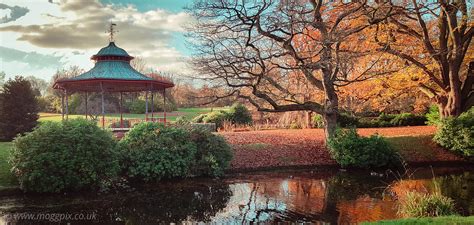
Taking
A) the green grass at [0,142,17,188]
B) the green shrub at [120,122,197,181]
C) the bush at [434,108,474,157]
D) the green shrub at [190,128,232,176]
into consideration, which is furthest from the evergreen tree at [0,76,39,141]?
the bush at [434,108,474,157]

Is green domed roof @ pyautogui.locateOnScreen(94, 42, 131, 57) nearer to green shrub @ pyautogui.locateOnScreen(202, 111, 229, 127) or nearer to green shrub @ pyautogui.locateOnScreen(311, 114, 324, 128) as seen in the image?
green shrub @ pyautogui.locateOnScreen(202, 111, 229, 127)

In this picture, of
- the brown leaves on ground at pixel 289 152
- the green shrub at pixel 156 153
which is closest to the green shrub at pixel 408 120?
the brown leaves on ground at pixel 289 152

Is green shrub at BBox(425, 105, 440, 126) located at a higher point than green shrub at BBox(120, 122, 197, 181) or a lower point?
higher

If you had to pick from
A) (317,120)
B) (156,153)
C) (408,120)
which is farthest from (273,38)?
(408,120)

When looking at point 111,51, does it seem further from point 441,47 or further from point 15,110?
point 441,47

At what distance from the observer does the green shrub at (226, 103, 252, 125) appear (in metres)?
26.2

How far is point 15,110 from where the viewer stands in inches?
706

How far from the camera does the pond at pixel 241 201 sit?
8.52 m

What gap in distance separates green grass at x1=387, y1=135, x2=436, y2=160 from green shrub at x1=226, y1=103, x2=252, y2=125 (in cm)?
1137

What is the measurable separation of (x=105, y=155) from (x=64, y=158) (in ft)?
3.69

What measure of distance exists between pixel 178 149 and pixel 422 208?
746cm

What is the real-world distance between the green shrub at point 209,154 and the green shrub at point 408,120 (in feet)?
50.1

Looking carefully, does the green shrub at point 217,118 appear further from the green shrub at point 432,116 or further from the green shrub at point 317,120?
the green shrub at point 432,116

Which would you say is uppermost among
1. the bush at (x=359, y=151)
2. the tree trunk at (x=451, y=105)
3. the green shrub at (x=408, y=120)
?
the tree trunk at (x=451, y=105)
